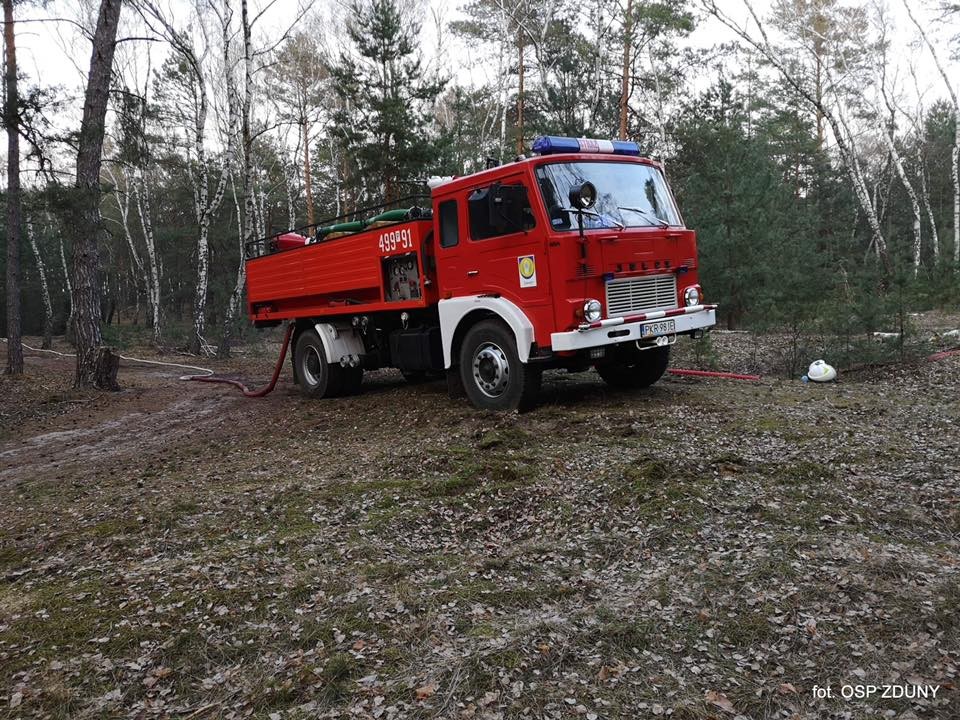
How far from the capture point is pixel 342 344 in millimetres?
10992

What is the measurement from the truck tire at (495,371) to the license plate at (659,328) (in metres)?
1.28

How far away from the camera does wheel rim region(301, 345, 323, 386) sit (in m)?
11.6

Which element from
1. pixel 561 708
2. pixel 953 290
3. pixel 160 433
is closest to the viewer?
pixel 561 708

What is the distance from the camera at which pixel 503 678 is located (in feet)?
10.8

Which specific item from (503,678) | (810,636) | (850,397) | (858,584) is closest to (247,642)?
(503,678)

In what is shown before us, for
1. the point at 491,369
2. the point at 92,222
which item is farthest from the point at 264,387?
the point at 491,369

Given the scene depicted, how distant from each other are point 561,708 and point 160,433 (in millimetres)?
7937

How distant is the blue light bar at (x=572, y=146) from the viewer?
26.1 ft

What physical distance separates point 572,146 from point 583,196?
0.86 m

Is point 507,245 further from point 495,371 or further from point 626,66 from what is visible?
point 626,66

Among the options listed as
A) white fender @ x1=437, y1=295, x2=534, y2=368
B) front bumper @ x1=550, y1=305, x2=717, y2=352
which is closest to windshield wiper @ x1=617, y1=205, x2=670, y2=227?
front bumper @ x1=550, y1=305, x2=717, y2=352

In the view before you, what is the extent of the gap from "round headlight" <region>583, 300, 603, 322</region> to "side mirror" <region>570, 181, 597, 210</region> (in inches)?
39.5

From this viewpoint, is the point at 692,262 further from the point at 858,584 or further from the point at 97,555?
the point at 97,555

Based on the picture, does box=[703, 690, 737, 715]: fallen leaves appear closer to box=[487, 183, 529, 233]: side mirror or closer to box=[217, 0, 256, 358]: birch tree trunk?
box=[487, 183, 529, 233]: side mirror
